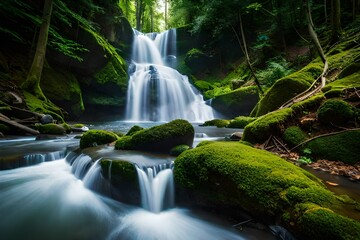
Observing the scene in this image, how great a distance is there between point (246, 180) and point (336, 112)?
2920mm

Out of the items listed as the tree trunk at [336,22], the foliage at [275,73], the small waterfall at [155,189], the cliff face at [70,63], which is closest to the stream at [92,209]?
the small waterfall at [155,189]

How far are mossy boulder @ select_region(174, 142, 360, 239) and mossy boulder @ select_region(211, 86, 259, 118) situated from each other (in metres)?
11.9

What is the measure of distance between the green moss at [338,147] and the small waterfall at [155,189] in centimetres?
291

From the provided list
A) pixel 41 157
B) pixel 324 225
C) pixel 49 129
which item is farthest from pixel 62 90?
pixel 324 225

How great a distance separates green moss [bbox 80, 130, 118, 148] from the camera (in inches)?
215

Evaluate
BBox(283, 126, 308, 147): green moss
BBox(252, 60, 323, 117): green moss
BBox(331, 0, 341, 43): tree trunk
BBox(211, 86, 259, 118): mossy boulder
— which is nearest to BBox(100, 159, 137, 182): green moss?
BBox(283, 126, 308, 147): green moss

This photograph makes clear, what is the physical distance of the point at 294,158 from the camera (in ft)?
13.9

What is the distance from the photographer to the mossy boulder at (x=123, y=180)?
3.47 metres

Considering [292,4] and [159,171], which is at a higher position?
[292,4]

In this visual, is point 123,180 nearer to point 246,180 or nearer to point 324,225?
point 246,180

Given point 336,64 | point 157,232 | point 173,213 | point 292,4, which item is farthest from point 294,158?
point 292,4

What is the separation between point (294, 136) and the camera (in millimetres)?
4605

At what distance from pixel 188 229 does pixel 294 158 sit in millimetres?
2660

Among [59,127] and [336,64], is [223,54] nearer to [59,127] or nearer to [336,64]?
[336,64]
